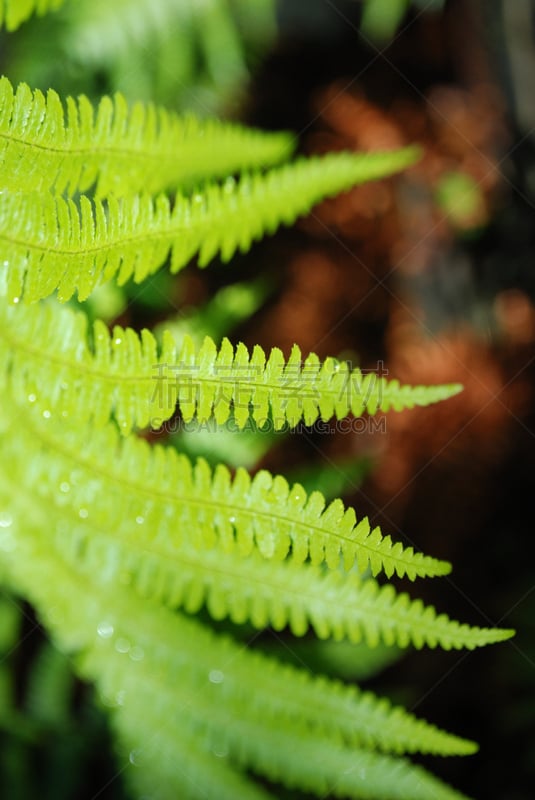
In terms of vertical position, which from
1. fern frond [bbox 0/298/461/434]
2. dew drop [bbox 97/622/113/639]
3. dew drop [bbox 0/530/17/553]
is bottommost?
dew drop [bbox 97/622/113/639]

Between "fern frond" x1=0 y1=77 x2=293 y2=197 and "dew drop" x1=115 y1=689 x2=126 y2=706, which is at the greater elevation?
"fern frond" x1=0 y1=77 x2=293 y2=197

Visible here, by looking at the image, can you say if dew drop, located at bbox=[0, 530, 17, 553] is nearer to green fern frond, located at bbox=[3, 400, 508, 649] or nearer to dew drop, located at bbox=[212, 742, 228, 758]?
green fern frond, located at bbox=[3, 400, 508, 649]

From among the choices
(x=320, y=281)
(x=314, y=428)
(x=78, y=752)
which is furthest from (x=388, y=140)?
(x=78, y=752)

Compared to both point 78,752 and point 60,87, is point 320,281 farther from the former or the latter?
point 78,752

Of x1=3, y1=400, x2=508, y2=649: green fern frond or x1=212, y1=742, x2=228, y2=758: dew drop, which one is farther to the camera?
x1=212, y1=742, x2=228, y2=758: dew drop

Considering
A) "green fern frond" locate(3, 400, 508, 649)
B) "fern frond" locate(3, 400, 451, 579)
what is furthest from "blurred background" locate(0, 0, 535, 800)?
"fern frond" locate(3, 400, 451, 579)

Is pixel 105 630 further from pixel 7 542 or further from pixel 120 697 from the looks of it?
pixel 7 542

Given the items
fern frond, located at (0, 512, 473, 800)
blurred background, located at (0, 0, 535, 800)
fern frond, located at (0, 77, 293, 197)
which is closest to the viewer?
fern frond, located at (0, 77, 293, 197)
